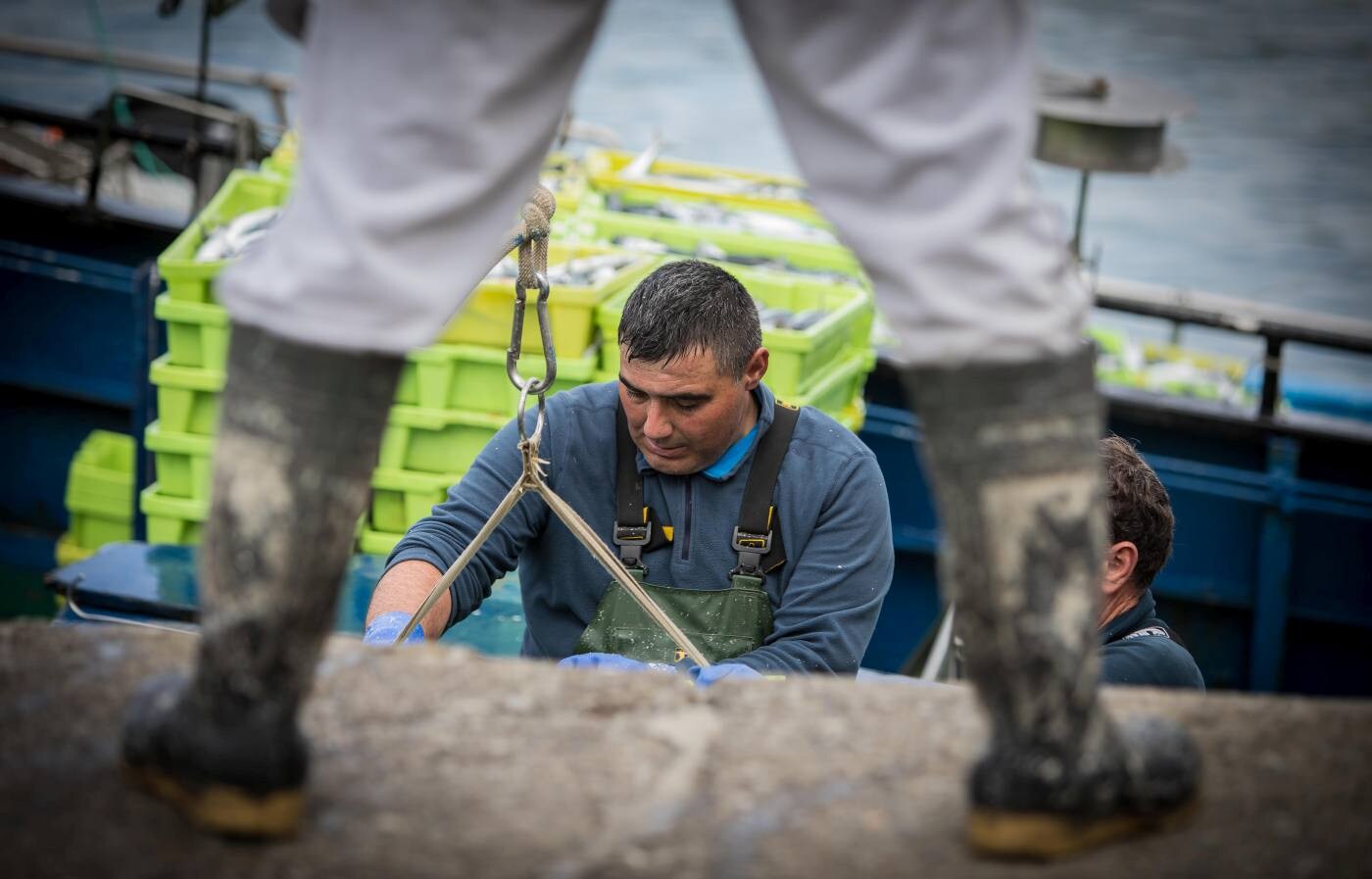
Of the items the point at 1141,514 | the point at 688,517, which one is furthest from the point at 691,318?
the point at 1141,514

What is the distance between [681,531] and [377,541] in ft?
4.76

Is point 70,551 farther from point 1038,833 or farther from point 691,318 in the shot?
point 1038,833

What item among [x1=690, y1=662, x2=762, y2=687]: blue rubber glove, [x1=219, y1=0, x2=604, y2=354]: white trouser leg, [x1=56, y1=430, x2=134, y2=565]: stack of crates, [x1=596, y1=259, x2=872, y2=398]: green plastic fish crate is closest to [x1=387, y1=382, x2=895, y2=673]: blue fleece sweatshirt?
[x1=690, y1=662, x2=762, y2=687]: blue rubber glove

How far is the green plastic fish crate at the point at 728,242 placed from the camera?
191 inches

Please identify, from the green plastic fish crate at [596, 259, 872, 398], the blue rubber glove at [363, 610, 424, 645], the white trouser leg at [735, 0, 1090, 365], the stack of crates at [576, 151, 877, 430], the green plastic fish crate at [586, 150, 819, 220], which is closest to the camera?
the white trouser leg at [735, 0, 1090, 365]

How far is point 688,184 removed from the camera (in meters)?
5.54

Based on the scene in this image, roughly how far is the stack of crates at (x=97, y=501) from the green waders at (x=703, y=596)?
3.10 meters

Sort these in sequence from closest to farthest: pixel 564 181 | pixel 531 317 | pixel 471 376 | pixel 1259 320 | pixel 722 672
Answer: pixel 722 672, pixel 531 317, pixel 471 376, pixel 1259 320, pixel 564 181

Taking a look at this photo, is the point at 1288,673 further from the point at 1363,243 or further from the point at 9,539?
the point at 1363,243

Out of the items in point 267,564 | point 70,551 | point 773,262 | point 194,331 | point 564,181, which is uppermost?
point 267,564

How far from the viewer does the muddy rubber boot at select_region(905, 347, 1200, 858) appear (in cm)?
133

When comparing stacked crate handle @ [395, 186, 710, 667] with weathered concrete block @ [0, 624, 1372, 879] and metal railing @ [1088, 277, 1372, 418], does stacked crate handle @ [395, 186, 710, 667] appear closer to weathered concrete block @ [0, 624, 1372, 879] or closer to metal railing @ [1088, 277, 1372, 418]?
weathered concrete block @ [0, 624, 1372, 879]

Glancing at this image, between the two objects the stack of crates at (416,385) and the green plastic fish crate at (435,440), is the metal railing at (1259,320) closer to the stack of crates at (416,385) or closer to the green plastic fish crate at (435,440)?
the stack of crates at (416,385)

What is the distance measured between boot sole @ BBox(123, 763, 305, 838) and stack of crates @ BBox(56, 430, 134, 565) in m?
4.38
